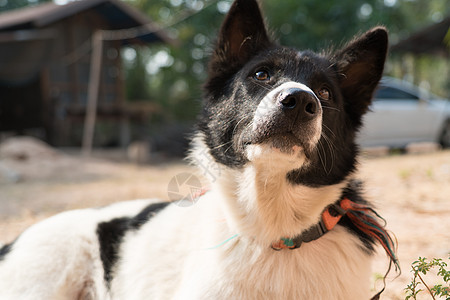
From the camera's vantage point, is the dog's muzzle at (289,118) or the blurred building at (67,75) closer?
the dog's muzzle at (289,118)

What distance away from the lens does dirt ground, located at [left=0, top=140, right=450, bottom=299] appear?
344 centimetres

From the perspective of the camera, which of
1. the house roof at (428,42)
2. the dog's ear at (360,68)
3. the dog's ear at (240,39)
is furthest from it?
the house roof at (428,42)

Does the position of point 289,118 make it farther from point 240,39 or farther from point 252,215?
point 240,39

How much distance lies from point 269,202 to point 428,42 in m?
14.7

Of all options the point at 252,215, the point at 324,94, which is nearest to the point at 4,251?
the point at 252,215

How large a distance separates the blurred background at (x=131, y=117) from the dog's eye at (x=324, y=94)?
43cm

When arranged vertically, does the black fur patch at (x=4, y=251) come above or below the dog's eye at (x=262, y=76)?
below

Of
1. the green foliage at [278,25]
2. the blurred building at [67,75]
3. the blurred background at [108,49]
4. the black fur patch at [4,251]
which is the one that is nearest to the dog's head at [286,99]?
the black fur patch at [4,251]

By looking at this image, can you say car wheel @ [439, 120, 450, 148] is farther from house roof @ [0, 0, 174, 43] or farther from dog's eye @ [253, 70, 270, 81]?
dog's eye @ [253, 70, 270, 81]

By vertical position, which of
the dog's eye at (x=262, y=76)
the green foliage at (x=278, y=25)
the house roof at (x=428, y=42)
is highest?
the green foliage at (x=278, y=25)

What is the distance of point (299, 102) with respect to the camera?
183cm

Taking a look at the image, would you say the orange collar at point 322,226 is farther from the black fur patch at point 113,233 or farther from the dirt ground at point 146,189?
the black fur patch at point 113,233

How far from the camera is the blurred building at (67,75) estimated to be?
12539 millimetres

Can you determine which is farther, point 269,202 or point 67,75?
point 67,75
